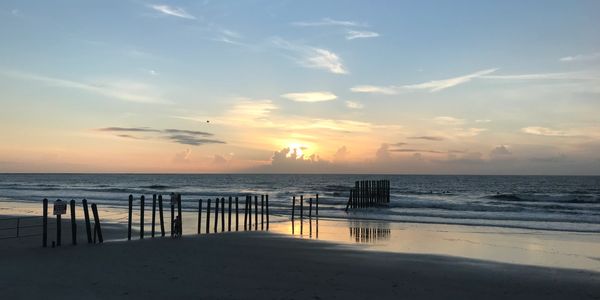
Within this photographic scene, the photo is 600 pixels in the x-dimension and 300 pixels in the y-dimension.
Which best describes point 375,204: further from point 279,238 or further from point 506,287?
point 506,287

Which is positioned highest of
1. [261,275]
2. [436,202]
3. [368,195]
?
[368,195]

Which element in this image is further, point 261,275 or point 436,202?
point 436,202

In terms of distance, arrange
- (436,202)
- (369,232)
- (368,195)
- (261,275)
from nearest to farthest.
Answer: (261,275), (369,232), (368,195), (436,202)

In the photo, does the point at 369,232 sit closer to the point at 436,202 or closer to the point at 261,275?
the point at 261,275

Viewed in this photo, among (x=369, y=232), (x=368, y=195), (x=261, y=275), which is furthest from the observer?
(x=368, y=195)

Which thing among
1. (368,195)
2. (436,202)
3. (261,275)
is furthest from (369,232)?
(436,202)

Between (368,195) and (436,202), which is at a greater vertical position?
(368,195)

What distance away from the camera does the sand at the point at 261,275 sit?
10.1 m

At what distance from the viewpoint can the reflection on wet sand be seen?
66.2 feet

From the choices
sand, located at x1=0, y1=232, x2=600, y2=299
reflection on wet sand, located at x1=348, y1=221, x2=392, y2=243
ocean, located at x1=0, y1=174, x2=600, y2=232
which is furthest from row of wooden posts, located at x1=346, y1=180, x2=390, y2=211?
sand, located at x1=0, y1=232, x2=600, y2=299

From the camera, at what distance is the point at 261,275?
11.9 m

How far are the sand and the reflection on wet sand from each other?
4.03 m


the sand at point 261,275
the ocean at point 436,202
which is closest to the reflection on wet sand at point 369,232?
the sand at point 261,275

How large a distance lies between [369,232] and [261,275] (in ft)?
38.1
